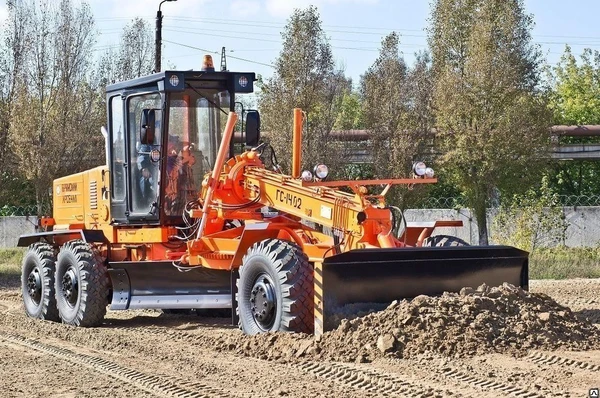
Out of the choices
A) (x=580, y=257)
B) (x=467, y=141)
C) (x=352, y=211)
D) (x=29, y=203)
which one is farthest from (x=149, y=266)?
(x=29, y=203)

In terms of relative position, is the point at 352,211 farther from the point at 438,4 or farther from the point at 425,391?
the point at 438,4

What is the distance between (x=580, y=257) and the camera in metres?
24.4

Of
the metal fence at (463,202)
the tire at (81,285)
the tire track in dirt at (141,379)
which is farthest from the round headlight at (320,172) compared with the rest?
the metal fence at (463,202)

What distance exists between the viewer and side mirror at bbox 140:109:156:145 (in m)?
13.1

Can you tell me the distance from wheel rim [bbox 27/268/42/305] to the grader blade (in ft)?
20.2

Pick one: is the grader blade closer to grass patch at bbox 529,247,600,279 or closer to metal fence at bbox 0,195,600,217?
grass patch at bbox 529,247,600,279

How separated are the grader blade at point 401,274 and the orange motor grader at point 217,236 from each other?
0.01 meters

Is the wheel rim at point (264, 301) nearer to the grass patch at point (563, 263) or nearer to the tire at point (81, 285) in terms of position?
the tire at point (81, 285)

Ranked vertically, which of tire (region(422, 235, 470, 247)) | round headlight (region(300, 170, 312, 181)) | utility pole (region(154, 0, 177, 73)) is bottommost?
tire (region(422, 235, 470, 247))

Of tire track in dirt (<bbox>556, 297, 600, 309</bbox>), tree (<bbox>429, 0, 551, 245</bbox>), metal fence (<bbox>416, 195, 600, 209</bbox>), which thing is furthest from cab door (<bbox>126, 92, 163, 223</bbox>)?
metal fence (<bbox>416, 195, 600, 209</bbox>)

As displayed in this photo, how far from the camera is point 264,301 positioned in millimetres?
11203

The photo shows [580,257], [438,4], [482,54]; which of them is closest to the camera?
[580,257]

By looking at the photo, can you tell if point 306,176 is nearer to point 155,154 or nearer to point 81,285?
point 155,154

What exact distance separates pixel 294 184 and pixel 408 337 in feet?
9.38
